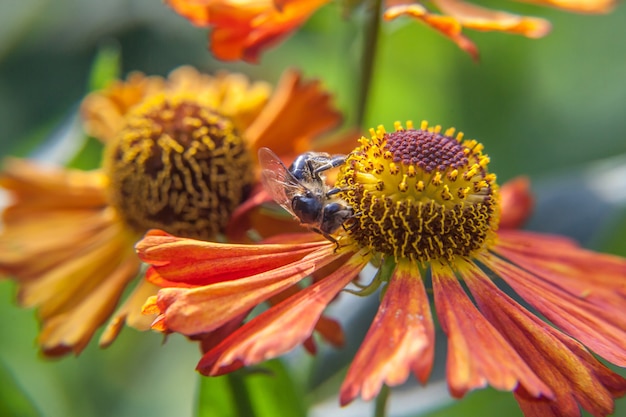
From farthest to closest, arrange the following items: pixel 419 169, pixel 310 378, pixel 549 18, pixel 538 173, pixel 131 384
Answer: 1. pixel 549 18
2. pixel 538 173
3. pixel 131 384
4. pixel 310 378
5. pixel 419 169

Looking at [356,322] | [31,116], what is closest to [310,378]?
[356,322]

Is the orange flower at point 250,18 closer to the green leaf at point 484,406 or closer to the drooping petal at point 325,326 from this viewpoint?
the drooping petal at point 325,326

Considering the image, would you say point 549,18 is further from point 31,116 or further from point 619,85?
point 31,116

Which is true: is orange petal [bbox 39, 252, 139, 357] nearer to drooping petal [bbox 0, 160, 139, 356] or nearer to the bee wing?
drooping petal [bbox 0, 160, 139, 356]

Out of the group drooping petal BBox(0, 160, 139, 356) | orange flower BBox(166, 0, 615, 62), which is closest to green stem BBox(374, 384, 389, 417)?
drooping petal BBox(0, 160, 139, 356)

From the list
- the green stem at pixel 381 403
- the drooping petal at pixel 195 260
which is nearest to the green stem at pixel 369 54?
the drooping petal at pixel 195 260

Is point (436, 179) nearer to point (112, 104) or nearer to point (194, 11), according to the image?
point (194, 11)
